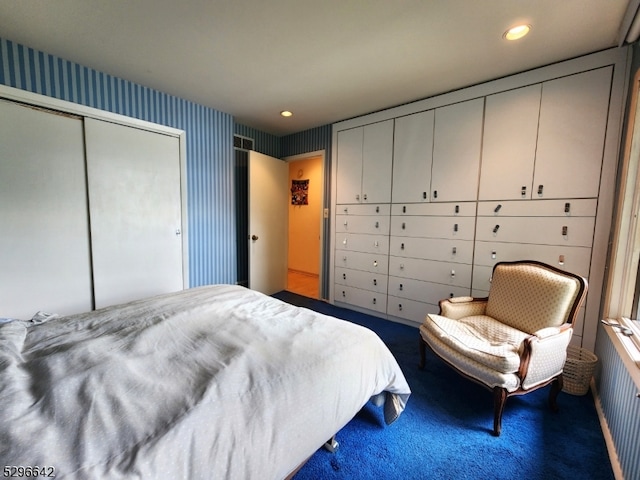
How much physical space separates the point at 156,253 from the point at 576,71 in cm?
427

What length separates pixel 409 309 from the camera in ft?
10.4

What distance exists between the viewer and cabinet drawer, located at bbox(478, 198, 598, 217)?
216cm

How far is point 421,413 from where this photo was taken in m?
1.78

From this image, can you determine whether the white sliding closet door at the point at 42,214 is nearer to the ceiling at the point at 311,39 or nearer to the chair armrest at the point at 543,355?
the ceiling at the point at 311,39

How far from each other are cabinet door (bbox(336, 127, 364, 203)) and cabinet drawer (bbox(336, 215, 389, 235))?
240 millimetres

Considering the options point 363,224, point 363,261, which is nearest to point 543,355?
point 363,261

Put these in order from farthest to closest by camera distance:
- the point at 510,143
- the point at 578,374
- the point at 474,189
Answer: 1. the point at 474,189
2. the point at 510,143
3. the point at 578,374

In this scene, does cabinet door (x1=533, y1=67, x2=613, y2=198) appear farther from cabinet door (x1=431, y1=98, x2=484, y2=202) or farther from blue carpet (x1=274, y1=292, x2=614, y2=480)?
blue carpet (x1=274, y1=292, x2=614, y2=480)

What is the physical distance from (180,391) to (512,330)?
87.4 inches

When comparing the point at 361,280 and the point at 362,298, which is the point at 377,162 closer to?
the point at 361,280

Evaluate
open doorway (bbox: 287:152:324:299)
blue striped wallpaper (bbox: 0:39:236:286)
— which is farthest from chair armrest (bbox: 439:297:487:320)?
open doorway (bbox: 287:152:324:299)

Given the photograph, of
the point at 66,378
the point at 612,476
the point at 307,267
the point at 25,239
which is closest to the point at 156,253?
the point at 25,239

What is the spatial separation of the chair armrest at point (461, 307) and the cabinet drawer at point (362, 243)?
1.13m

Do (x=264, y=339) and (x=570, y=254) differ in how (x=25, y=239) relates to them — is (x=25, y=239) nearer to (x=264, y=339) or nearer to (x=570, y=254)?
(x=264, y=339)
